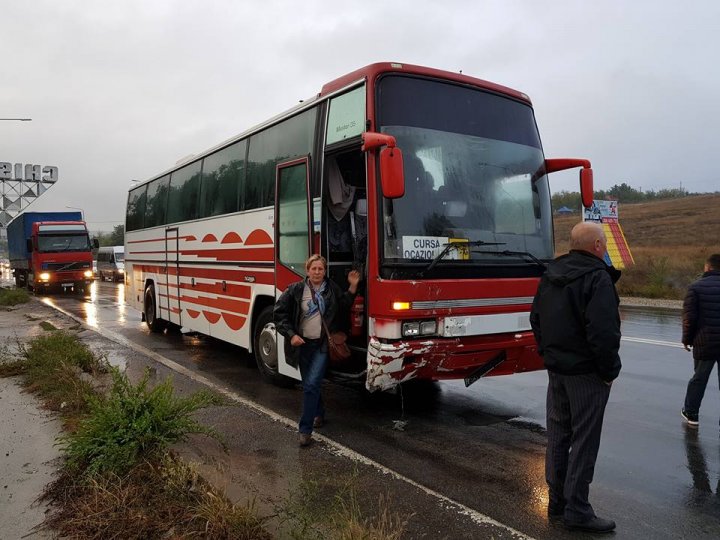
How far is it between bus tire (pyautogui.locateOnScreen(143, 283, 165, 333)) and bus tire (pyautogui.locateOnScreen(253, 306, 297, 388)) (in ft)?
18.9

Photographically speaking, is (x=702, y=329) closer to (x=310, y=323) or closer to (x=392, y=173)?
(x=392, y=173)

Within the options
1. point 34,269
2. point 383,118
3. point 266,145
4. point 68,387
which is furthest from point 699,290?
point 34,269

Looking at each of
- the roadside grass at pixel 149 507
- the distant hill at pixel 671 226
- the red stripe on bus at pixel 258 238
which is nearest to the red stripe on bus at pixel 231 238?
the red stripe on bus at pixel 258 238

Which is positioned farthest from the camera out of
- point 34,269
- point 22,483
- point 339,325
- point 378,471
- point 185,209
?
point 34,269

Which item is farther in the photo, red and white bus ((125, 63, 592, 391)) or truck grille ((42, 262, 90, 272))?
truck grille ((42, 262, 90, 272))

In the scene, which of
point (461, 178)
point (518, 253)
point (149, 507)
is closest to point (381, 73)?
point (461, 178)

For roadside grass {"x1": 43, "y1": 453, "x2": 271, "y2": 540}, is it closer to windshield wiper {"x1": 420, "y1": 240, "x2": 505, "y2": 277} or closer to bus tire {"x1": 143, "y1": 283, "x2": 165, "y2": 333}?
windshield wiper {"x1": 420, "y1": 240, "x2": 505, "y2": 277}

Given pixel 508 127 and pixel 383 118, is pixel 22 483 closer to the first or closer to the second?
Result: pixel 383 118

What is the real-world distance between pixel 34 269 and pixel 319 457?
26.0 m

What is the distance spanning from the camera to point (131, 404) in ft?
15.2

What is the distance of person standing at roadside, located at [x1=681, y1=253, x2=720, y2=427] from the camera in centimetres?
581

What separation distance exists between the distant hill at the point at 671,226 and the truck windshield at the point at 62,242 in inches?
1215

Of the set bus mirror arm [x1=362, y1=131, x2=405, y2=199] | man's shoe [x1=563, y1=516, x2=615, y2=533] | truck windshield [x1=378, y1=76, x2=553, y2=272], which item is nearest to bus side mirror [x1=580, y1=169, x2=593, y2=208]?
truck windshield [x1=378, y1=76, x2=553, y2=272]

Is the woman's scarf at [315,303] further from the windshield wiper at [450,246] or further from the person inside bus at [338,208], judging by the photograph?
the person inside bus at [338,208]
